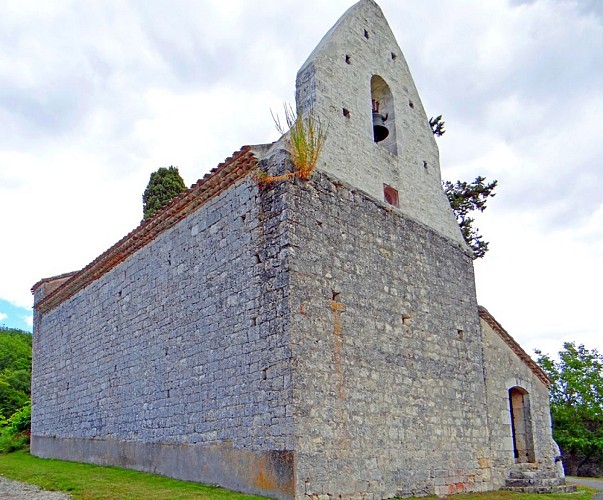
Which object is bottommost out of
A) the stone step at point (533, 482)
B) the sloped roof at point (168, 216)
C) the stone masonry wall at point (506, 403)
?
the stone step at point (533, 482)

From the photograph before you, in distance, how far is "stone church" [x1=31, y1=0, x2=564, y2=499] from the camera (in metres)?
8.94

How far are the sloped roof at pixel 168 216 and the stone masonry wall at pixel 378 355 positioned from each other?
1.21 meters

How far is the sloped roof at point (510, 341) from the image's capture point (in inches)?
538

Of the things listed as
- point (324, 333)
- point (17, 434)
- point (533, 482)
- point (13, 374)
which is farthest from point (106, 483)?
point (13, 374)

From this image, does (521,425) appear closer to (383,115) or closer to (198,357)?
(383,115)

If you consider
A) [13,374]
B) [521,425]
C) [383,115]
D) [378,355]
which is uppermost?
[383,115]

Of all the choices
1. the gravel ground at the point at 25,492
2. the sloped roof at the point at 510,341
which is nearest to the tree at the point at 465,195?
the sloped roof at the point at 510,341

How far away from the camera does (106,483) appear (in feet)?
33.3

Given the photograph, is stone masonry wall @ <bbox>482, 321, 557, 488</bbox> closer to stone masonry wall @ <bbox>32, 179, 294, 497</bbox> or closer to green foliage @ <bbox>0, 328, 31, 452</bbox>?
stone masonry wall @ <bbox>32, 179, 294, 497</bbox>

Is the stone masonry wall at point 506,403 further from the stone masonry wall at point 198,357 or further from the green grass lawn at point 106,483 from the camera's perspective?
the green grass lawn at point 106,483

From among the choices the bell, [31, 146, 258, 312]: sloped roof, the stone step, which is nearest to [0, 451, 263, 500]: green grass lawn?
[31, 146, 258, 312]: sloped roof

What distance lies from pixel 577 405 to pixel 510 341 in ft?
44.3

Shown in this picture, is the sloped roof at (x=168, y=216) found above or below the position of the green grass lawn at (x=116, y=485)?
above

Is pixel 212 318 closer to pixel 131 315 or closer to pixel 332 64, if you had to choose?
pixel 131 315
